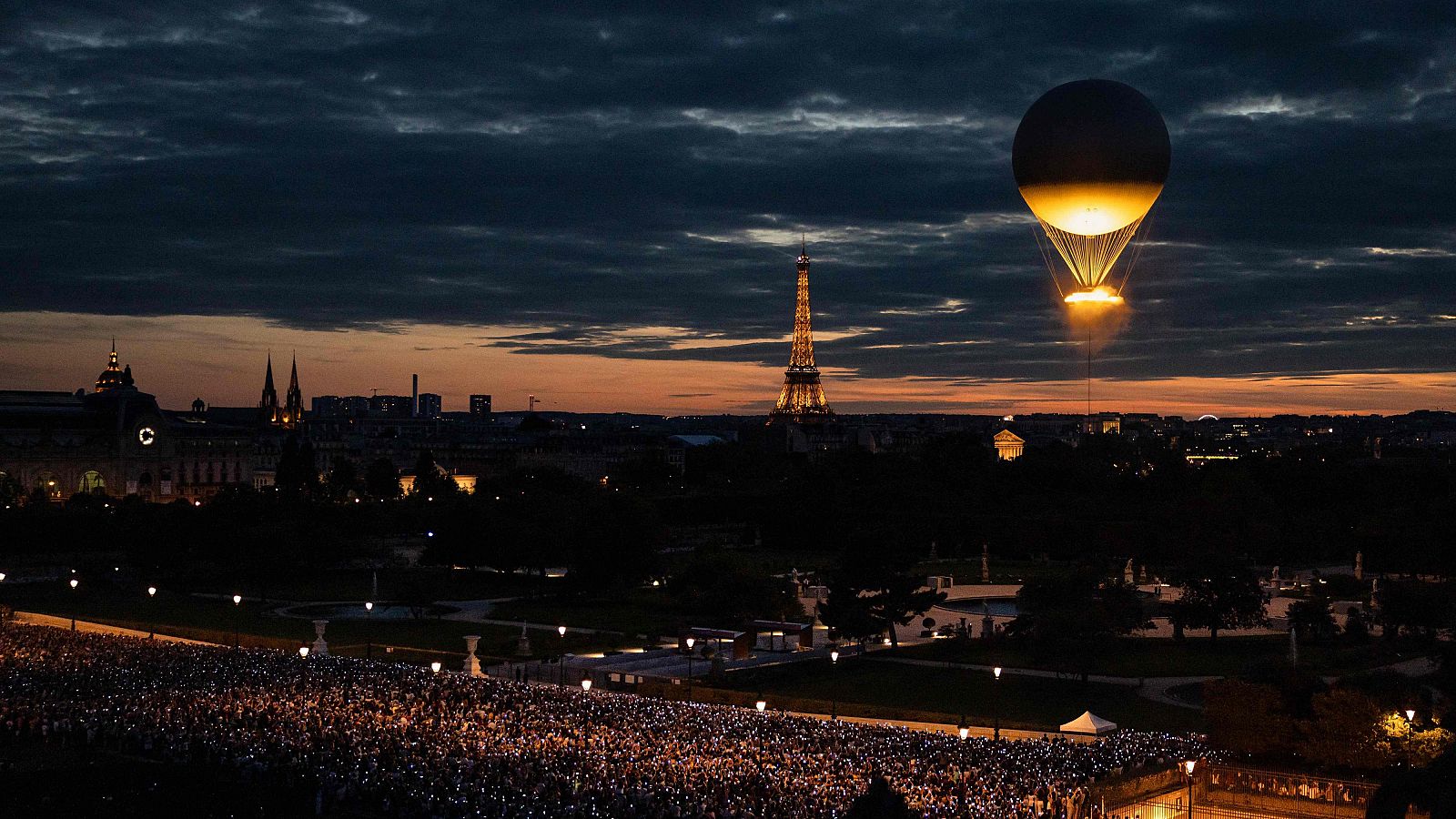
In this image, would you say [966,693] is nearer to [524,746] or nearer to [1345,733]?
[1345,733]

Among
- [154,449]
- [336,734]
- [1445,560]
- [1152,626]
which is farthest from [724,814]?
[154,449]

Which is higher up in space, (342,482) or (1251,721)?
(342,482)

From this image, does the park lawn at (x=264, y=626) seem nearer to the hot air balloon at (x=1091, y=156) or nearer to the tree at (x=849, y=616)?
the tree at (x=849, y=616)

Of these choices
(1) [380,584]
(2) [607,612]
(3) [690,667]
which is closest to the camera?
(3) [690,667]

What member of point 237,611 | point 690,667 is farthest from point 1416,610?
point 237,611

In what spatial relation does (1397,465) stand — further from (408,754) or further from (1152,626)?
(408,754)

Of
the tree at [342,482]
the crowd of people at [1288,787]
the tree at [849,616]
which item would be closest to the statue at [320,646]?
the tree at [849,616]

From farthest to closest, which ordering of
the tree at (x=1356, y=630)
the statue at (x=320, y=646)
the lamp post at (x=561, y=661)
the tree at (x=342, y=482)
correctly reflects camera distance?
the tree at (x=342, y=482) < the tree at (x=1356, y=630) < the statue at (x=320, y=646) < the lamp post at (x=561, y=661)

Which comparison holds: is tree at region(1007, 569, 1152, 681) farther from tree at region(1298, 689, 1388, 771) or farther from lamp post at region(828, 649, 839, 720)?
tree at region(1298, 689, 1388, 771)
